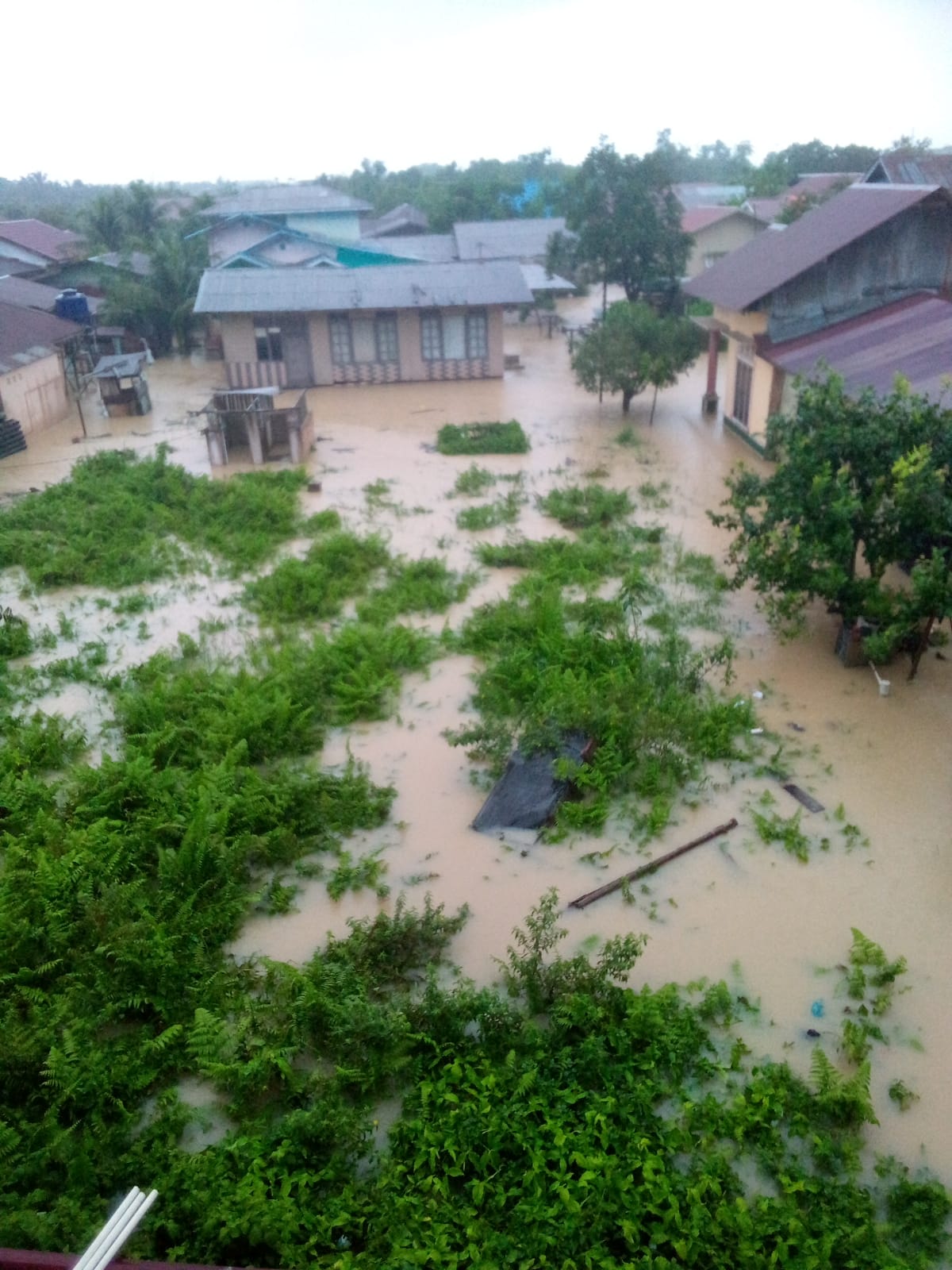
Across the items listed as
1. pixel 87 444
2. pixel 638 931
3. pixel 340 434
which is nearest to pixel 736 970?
pixel 638 931

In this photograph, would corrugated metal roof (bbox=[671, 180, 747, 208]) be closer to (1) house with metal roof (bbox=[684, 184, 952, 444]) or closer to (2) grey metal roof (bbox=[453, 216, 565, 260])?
(2) grey metal roof (bbox=[453, 216, 565, 260])

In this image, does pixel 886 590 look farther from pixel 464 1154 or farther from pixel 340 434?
pixel 340 434

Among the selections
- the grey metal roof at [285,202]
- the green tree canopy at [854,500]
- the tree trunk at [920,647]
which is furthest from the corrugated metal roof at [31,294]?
the tree trunk at [920,647]

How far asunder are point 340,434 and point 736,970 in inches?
607

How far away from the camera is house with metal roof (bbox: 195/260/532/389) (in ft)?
75.1

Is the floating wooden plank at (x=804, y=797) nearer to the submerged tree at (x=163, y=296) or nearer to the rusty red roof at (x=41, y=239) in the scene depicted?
the submerged tree at (x=163, y=296)

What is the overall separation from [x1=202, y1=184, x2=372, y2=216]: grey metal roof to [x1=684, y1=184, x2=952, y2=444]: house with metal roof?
21877 mm

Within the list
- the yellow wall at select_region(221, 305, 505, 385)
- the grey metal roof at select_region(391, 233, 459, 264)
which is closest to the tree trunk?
the yellow wall at select_region(221, 305, 505, 385)

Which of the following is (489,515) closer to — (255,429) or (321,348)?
(255,429)

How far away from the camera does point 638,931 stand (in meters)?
6.59

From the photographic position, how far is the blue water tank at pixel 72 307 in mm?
23344

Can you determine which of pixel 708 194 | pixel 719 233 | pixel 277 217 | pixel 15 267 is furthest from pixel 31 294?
pixel 708 194

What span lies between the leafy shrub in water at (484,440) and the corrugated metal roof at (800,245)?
436 cm

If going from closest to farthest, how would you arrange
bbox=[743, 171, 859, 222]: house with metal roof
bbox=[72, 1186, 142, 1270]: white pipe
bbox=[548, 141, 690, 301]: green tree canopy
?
bbox=[72, 1186, 142, 1270]: white pipe
bbox=[548, 141, 690, 301]: green tree canopy
bbox=[743, 171, 859, 222]: house with metal roof
